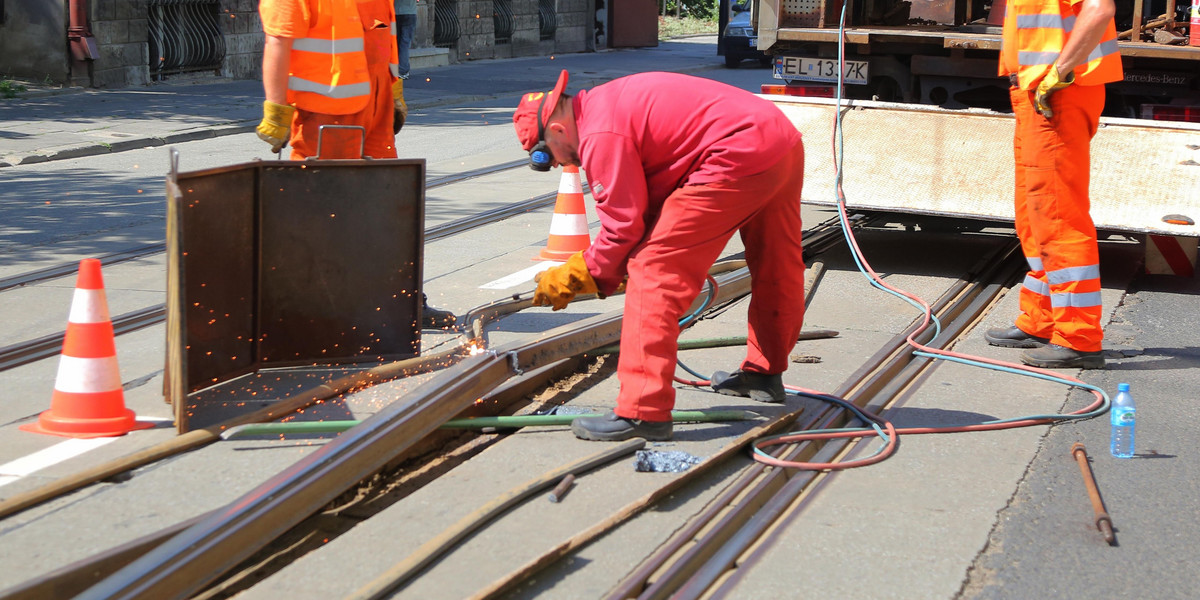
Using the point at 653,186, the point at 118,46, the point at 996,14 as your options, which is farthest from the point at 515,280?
the point at 118,46

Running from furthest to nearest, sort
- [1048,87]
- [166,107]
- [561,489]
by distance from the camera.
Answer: [166,107] → [1048,87] → [561,489]

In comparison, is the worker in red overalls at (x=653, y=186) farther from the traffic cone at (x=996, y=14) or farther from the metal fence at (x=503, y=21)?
the metal fence at (x=503, y=21)

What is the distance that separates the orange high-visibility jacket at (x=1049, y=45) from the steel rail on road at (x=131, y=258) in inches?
155

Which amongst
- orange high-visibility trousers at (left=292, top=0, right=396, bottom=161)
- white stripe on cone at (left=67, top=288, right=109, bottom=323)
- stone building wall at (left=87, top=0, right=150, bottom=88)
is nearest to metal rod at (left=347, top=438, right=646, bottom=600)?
white stripe on cone at (left=67, top=288, right=109, bottom=323)

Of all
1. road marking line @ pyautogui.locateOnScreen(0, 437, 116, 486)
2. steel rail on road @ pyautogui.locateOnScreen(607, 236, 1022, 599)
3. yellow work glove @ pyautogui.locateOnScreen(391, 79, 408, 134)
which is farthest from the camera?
yellow work glove @ pyautogui.locateOnScreen(391, 79, 408, 134)

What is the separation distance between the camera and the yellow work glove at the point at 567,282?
4.51 m

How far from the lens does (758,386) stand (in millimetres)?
4992

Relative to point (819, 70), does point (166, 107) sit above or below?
below

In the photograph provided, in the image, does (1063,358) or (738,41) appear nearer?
(1063,358)

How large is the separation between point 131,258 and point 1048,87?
5.07 m

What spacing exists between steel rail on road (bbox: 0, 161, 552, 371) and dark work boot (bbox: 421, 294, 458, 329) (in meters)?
1.18

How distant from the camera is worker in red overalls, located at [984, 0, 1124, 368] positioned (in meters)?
5.70

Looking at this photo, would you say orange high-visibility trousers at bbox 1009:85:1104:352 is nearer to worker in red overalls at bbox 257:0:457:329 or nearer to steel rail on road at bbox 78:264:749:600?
steel rail on road at bbox 78:264:749:600

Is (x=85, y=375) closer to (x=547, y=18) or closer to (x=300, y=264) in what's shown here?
(x=300, y=264)
